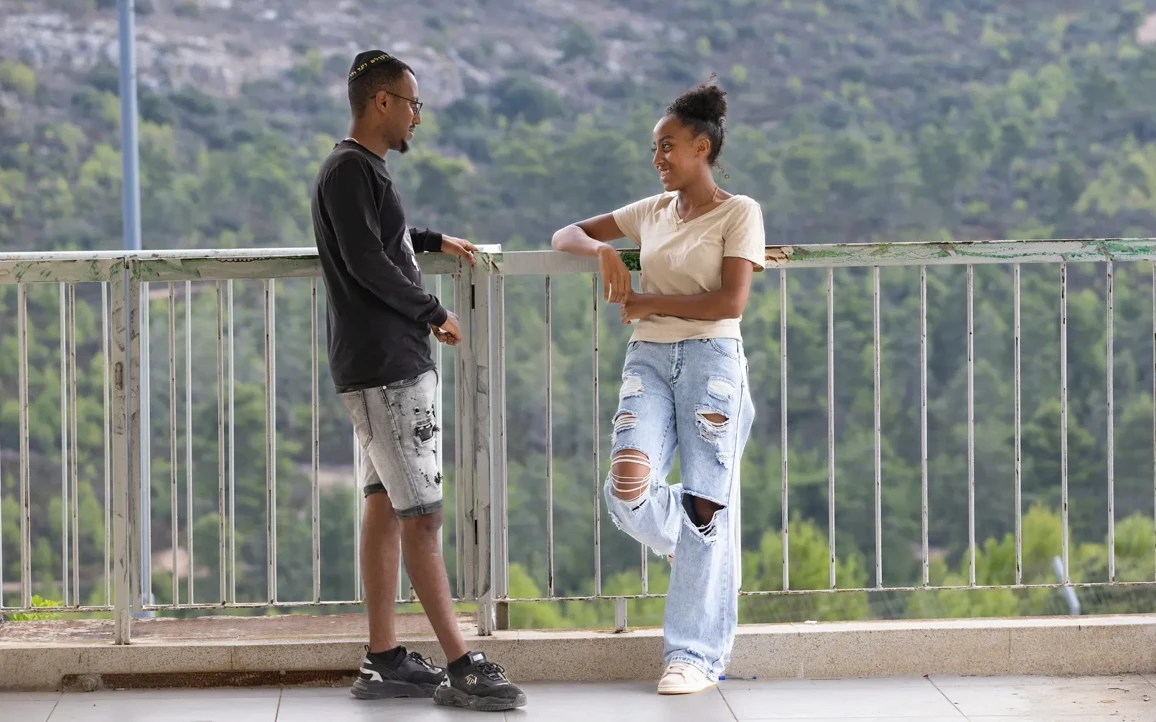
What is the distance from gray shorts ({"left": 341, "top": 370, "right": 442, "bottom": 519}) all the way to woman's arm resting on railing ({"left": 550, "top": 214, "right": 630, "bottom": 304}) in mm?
479

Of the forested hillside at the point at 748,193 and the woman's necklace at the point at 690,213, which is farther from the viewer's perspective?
the forested hillside at the point at 748,193

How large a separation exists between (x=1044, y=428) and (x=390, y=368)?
3825 centimetres

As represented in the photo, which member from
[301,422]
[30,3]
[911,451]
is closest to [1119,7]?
[911,451]

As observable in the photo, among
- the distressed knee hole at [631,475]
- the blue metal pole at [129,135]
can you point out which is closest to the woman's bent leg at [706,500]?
the distressed knee hole at [631,475]

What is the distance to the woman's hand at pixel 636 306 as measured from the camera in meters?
2.95

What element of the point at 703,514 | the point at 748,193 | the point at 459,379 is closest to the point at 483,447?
the point at 459,379

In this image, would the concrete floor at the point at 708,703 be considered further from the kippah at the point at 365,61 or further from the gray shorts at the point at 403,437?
the kippah at the point at 365,61

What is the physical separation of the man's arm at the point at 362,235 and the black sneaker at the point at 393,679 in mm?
868

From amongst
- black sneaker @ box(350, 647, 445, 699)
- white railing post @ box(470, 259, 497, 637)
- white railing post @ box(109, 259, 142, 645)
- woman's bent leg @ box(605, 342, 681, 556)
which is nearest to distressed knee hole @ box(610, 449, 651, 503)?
woman's bent leg @ box(605, 342, 681, 556)

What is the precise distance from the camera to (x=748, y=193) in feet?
125

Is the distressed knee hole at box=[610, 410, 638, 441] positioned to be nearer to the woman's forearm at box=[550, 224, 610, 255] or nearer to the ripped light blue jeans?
the ripped light blue jeans

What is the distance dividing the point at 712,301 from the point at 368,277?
0.78 metres

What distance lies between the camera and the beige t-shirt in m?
2.92

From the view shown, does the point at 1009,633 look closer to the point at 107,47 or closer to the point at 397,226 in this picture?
the point at 397,226
